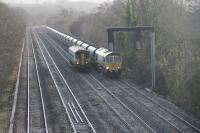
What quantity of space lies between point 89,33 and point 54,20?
256 feet

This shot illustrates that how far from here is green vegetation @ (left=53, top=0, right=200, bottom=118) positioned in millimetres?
27516

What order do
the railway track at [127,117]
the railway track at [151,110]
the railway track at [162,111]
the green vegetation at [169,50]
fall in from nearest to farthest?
the railway track at [162,111], the railway track at [151,110], the railway track at [127,117], the green vegetation at [169,50]

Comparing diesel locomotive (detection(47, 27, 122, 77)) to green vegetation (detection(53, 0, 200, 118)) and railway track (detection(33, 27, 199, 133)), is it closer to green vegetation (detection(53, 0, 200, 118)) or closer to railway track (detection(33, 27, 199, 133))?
railway track (detection(33, 27, 199, 133))

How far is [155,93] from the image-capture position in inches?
1308

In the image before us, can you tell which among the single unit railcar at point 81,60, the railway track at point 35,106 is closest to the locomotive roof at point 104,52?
the single unit railcar at point 81,60

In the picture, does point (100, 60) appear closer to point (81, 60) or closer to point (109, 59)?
point (81, 60)

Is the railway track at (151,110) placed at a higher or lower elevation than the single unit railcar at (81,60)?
lower

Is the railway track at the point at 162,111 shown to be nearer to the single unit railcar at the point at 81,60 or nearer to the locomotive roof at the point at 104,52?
the locomotive roof at the point at 104,52

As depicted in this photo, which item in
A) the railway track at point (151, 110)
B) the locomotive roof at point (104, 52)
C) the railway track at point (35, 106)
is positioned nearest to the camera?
the railway track at point (151, 110)

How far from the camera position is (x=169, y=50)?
35531 millimetres

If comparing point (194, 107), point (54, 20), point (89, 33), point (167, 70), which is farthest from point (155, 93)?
point (54, 20)

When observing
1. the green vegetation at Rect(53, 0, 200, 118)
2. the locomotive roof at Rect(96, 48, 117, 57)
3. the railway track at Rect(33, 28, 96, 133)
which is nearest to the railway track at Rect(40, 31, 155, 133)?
the railway track at Rect(33, 28, 96, 133)

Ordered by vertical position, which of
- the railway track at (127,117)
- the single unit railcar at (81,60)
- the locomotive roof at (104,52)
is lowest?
the railway track at (127,117)

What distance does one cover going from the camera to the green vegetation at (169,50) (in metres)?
27.5
